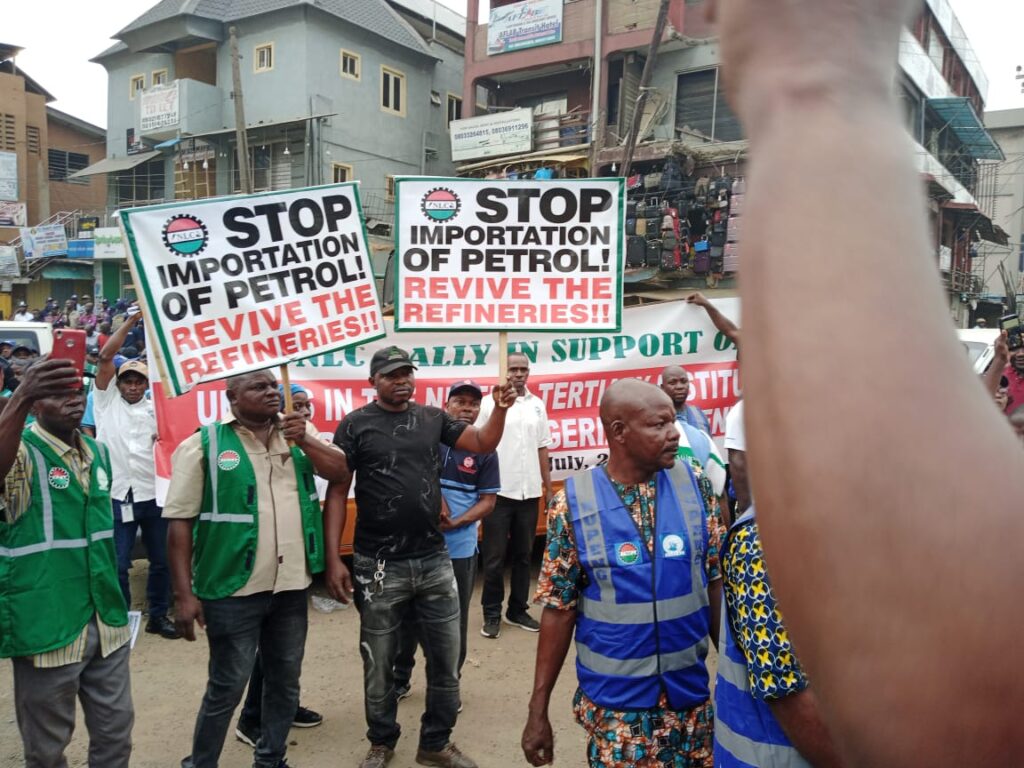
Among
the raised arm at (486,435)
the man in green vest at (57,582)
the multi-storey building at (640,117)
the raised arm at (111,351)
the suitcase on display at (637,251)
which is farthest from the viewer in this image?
the multi-storey building at (640,117)

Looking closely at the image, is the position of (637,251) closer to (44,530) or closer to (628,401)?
(628,401)

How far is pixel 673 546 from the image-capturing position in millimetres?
2666

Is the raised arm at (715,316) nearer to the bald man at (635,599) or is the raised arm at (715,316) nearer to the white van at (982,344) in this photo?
the white van at (982,344)

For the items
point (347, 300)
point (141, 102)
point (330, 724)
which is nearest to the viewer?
point (347, 300)

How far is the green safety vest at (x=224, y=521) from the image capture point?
12.2 feet

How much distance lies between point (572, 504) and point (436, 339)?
3942 millimetres

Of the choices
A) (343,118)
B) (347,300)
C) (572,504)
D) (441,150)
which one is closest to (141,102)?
(343,118)

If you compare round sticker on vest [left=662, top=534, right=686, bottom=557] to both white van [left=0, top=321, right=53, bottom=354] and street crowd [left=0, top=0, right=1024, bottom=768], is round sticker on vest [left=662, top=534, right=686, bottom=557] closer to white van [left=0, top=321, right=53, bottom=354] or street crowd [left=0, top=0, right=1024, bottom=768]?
street crowd [left=0, top=0, right=1024, bottom=768]

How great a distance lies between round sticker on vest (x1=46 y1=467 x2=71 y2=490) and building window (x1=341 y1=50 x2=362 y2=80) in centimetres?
2475

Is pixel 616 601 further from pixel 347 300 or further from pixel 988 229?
pixel 988 229

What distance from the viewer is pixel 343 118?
2533cm

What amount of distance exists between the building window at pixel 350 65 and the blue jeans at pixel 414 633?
23844 millimetres

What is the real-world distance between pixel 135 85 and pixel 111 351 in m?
28.5

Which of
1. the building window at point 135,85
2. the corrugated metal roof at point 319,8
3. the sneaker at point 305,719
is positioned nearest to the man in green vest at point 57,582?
the sneaker at point 305,719
